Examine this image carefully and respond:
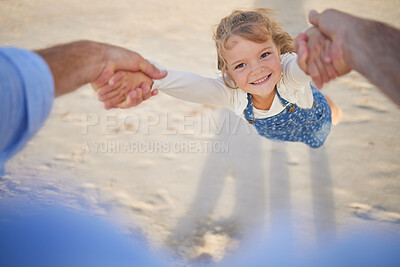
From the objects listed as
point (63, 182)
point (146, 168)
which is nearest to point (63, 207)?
point (63, 182)

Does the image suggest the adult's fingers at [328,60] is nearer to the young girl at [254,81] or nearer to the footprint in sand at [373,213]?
the young girl at [254,81]

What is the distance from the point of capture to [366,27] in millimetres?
1060

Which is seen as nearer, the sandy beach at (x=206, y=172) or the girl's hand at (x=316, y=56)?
the girl's hand at (x=316, y=56)

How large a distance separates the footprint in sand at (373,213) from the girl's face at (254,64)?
1115mm

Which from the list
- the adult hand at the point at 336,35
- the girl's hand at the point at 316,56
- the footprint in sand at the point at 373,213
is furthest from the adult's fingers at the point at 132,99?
the footprint in sand at the point at 373,213

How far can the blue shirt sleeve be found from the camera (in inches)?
39.6

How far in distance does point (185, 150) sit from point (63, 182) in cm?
92

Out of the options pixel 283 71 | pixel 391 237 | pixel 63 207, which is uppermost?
pixel 283 71

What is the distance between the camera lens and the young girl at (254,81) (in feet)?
5.28

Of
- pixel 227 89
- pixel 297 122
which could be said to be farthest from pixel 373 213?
pixel 227 89

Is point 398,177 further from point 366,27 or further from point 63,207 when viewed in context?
point 63,207

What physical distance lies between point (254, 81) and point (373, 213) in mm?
1260

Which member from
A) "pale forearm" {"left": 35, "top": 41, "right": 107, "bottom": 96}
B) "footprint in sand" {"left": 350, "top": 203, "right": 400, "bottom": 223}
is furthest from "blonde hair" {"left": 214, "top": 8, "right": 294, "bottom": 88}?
"footprint in sand" {"left": 350, "top": 203, "right": 400, "bottom": 223}

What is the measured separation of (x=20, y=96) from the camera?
3.42ft
